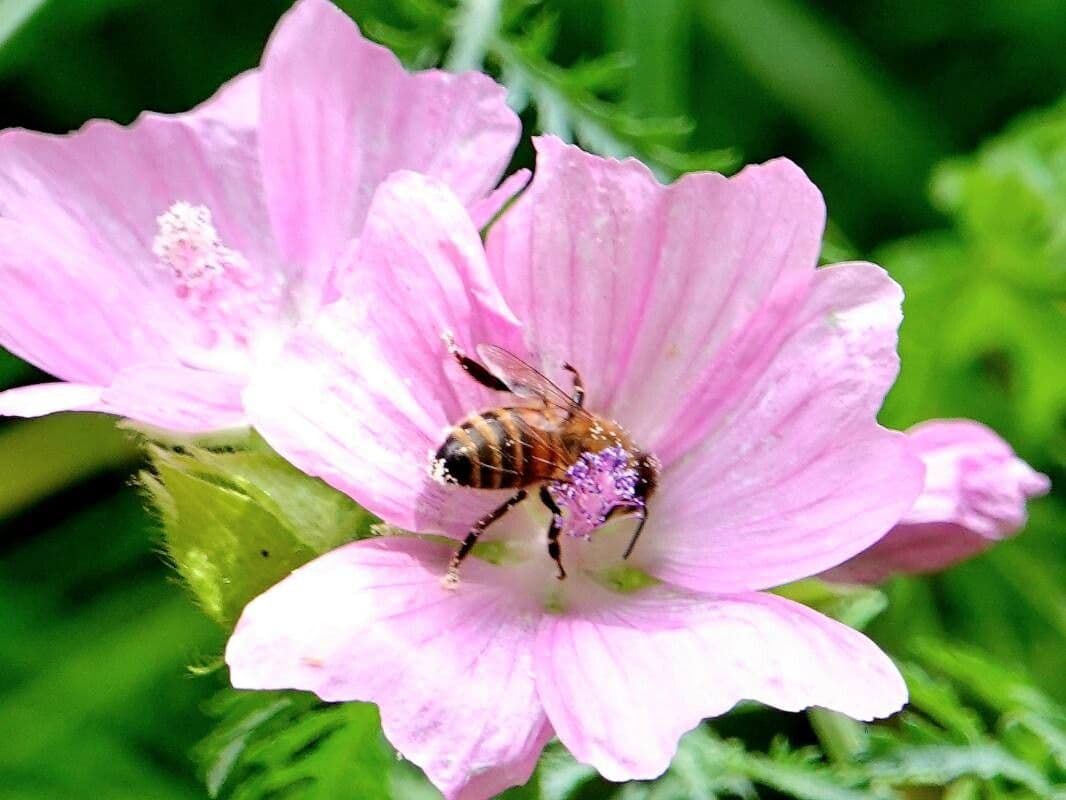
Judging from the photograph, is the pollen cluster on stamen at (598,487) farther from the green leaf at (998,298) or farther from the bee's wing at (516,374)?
the green leaf at (998,298)

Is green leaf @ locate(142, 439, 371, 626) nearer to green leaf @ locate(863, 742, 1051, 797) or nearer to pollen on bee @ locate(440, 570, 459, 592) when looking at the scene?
pollen on bee @ locate(440, 570, 459, 592)

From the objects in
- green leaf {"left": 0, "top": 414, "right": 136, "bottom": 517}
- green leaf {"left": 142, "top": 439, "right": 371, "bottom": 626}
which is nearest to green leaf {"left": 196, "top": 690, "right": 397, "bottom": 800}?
green leaf {"left": 142, "top": 439, "right": 371, "bottom": 626}

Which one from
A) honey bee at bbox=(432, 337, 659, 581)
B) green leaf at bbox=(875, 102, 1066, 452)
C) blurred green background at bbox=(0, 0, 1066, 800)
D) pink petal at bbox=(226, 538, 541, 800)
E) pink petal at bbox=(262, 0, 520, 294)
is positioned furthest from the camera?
green leaf at bbox=(875, 102, 1066, 452)

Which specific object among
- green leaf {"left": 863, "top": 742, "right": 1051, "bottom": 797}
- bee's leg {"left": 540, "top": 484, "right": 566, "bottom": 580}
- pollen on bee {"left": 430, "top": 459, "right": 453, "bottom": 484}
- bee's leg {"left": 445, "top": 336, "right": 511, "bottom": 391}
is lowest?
green leaf {"left": 863, "top": 742, "right": 1051, "bottom": 797}

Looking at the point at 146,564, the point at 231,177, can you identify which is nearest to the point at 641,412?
the point at 231,177

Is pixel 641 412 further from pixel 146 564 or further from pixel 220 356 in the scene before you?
pixel 146 564

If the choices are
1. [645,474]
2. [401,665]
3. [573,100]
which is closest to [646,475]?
[645,474]

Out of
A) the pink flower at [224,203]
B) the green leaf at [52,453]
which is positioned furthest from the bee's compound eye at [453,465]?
the green leaf at [52,453]
